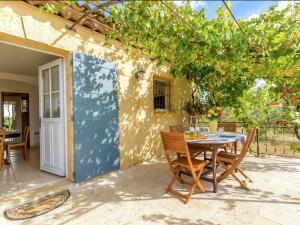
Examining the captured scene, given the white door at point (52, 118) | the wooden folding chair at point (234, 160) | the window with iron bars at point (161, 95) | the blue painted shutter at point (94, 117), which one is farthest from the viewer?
the window with iron bars at point (161, 95)

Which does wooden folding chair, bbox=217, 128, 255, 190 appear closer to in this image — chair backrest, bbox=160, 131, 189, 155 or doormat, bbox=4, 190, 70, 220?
chair backrest, bbox=160, 131, 189, 155

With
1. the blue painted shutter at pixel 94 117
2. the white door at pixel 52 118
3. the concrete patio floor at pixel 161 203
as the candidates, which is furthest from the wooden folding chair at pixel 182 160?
the white door at pixel 52 118

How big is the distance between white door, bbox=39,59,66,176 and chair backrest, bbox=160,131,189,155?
1.92 meters

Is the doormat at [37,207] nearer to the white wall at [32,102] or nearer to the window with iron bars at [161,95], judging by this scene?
the window with iron bars at [161,95]

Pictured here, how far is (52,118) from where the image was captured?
368 cm

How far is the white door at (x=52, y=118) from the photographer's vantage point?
11.4 feet

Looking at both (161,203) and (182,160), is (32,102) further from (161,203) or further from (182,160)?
(161,203)

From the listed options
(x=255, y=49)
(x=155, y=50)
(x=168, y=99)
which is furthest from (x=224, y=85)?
(x=155, y=50)

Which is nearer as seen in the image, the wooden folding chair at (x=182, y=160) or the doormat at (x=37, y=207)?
the doormat at (x=37, y=207)

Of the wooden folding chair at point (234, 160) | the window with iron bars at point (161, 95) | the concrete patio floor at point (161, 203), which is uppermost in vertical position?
the window with iron bars at point (161, 95)

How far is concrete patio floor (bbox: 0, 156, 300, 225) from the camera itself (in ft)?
7.29

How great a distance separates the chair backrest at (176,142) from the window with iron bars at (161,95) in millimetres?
2588

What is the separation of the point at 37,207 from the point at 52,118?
1675 mm

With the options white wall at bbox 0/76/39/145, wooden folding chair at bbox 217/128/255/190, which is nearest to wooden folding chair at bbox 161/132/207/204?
wooden folding chair at bbox 217/128/255/190
